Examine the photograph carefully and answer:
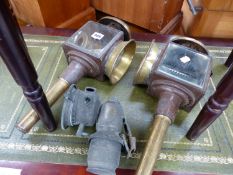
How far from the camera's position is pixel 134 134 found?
2.28 ft

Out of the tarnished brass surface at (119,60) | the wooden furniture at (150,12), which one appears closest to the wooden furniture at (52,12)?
the wooden furniture at (150,12)

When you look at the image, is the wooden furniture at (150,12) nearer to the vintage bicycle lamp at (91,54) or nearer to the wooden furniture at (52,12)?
the wooden furniture at (52,12)

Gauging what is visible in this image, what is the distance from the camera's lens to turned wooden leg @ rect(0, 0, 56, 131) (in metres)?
0.38

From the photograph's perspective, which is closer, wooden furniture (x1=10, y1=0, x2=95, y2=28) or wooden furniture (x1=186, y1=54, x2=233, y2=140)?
wooden furniture (x1=186, y1=54, x2=233, y2=140)

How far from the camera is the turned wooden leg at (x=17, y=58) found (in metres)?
0.38

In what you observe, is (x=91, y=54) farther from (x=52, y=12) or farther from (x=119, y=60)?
(x=52, y=12)

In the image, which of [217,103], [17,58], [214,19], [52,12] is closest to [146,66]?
[217,103]

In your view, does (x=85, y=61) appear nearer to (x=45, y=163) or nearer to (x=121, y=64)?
Result: (x=121, y=64)

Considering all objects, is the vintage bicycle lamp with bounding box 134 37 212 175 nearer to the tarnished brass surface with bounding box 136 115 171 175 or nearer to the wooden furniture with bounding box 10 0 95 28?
the tarnished brass surface with bounding box 136 115 171 175

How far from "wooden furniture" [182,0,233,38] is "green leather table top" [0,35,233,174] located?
0.32 meters

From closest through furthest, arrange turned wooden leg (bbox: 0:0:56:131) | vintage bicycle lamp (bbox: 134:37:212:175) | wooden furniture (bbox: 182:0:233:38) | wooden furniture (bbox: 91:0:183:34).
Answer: turned wooden leg (bbox: 0:0:56:131) → vintage bicycle lamp (bbox: 134:37:212:175) → wooden furniture (bbox: 182:0:233:38) → wooden furniture (bbox: 91:0:183:34)

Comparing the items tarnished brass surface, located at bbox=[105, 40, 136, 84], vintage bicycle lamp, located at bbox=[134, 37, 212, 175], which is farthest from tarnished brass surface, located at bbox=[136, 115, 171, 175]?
tarnished brass surface, located at bbox=[105, 40, 136, 84]

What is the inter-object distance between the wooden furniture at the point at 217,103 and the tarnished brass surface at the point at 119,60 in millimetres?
306

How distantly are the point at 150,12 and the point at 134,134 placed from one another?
28.5 inches
